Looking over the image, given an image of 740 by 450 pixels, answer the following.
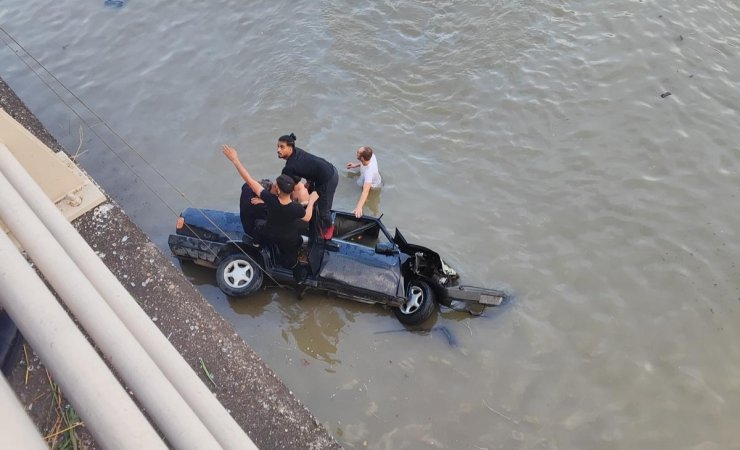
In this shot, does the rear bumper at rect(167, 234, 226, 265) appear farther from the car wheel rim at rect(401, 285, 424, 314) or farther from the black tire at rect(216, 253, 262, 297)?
the car wheel rim at rect(401, 285, 424, 314)

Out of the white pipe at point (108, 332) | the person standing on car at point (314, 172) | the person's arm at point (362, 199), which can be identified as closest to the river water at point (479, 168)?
the person's arm at point (362, 199)

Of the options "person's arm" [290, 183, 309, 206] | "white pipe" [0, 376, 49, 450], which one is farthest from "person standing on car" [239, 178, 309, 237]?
"white pipe" [0, 376, 49, 450]

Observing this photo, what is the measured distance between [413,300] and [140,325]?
4.18 metres

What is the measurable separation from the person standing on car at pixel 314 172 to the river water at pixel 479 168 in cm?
105

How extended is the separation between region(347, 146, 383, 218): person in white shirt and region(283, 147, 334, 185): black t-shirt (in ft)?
2.40

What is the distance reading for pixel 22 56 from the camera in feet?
33.6

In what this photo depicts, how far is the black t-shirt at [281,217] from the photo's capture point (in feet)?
18.0

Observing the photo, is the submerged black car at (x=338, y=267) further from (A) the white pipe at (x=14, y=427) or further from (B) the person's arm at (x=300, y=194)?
(A) the white pipe at (x=14, y=427)

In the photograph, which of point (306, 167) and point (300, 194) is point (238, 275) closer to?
point (300, 194)

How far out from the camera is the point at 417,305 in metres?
6.19

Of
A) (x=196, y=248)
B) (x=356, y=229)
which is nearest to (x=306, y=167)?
(x=356, y=229)

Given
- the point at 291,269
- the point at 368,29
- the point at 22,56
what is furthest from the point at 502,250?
the point at 22,56

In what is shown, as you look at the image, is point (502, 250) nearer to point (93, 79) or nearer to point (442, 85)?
point (442, 85)

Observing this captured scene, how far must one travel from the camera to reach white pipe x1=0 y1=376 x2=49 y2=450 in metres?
1.49
